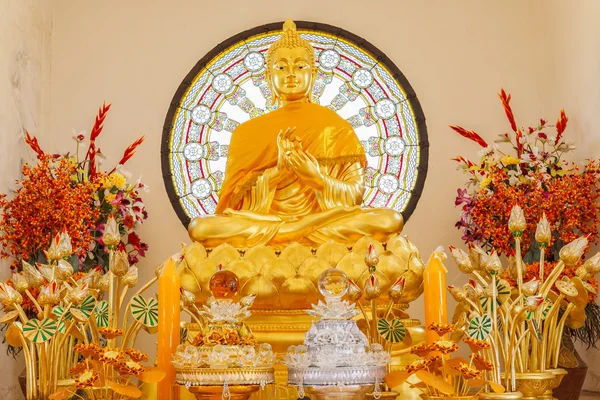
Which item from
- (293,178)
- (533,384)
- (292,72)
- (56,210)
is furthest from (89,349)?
(292,72)

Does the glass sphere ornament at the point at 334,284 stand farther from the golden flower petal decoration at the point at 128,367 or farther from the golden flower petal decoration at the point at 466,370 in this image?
the golden flower petal decoration at the point at 128,367

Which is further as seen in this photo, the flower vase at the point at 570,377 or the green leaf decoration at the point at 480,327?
the flower vase at the point at 570,377

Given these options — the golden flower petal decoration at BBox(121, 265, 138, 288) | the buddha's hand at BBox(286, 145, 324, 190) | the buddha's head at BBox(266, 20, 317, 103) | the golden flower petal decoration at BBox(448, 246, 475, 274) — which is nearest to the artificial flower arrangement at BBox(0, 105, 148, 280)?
the buddha's hand at BBox(286, 145, 324, 190)

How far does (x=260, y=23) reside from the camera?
18.2 ft

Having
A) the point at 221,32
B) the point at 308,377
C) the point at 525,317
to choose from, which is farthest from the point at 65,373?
the point at 221,32

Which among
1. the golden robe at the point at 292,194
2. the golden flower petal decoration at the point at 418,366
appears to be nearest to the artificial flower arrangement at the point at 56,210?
the golden robe at the point at 292,194

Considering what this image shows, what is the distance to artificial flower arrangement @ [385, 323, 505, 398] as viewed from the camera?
1.95 metres

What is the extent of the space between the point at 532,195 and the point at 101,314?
2558mm

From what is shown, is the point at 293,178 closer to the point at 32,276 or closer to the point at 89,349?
the point at 32,276

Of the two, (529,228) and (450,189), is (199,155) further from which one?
(529,228)

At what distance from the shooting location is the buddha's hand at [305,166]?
392cm

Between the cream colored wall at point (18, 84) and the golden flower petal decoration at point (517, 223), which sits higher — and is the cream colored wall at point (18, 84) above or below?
above

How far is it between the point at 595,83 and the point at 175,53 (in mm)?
2668

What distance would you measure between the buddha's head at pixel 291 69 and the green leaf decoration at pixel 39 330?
2816 millimetres
